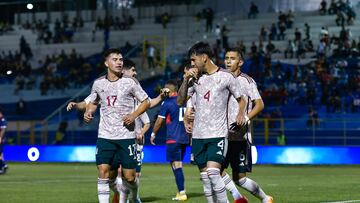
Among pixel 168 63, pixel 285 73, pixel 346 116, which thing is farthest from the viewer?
pixel 168 63

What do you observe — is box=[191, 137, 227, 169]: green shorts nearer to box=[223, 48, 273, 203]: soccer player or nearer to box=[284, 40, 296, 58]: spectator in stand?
box=[223, 48, 273, 203]: soccer player

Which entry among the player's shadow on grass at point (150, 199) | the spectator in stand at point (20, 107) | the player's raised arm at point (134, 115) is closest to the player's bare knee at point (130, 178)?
the player's raised arm at point (134, 115)

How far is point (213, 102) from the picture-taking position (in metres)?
15.1

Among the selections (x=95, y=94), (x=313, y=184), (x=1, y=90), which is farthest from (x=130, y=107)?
(x=1, y=90)

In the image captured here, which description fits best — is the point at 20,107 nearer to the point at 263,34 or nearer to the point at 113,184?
the point at 263,34

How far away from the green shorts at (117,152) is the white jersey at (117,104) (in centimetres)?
9

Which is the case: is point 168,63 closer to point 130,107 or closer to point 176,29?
point 176,29

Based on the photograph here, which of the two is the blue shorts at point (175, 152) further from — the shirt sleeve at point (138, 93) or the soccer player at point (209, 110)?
the soccer player at point (209, 110)

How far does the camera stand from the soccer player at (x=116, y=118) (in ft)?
53.0

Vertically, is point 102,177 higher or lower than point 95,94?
lower

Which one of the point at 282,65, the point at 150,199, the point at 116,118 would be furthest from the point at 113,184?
the point at 282,65

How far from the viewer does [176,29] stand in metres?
62.2

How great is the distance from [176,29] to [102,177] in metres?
46.5

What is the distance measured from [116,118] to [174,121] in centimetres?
642
